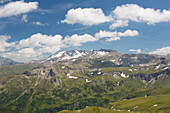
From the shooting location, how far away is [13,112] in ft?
621

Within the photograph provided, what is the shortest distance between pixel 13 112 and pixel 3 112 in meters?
12.6

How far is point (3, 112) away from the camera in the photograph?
180m
